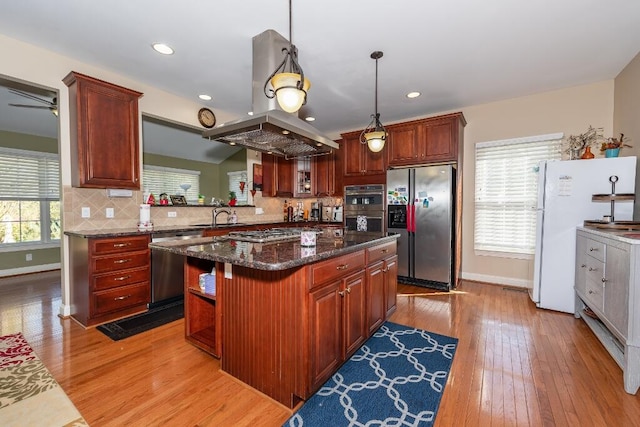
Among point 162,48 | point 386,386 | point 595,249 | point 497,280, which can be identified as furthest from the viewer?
point 497,280

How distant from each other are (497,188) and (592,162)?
49.8 inches

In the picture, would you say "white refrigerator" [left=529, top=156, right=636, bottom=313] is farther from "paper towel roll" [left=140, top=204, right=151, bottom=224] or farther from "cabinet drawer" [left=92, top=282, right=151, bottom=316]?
"paper towel roll" [left=140, top=204, right=151, bottom=224]

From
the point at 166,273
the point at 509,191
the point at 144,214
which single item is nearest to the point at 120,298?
the point at 166,273

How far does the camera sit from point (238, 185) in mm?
5520

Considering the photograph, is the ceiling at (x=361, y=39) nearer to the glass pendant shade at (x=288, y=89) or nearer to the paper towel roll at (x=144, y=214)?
the glass pendant shade at (x=288, y=89)

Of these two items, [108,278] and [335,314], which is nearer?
[335,314]

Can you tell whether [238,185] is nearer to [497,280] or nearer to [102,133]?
[102,133]

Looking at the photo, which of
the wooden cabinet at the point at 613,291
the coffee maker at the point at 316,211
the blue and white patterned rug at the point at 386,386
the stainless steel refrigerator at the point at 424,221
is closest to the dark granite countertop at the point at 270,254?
the blue and white patterned rug at the point at 386,386

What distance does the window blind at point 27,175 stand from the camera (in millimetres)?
4609

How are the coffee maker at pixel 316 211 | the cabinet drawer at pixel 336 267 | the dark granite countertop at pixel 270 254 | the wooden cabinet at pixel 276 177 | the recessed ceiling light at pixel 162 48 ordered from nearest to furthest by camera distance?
the dark granite countertop at pixel 270 254 < the cabinet drawer at pixel 336 267 < the recessed ceiling light at pixel 162 48 < the wooden cabinet at pixel 276 177 < the coffee maker at pixel 316 211

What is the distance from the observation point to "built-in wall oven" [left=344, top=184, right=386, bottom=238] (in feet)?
14.5

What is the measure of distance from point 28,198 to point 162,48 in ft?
14.7

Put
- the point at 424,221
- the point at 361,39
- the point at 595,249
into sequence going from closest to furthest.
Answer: the point at 595,249 → the point at 361,39 → the point at 424,221

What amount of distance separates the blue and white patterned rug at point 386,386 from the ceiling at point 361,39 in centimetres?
274
